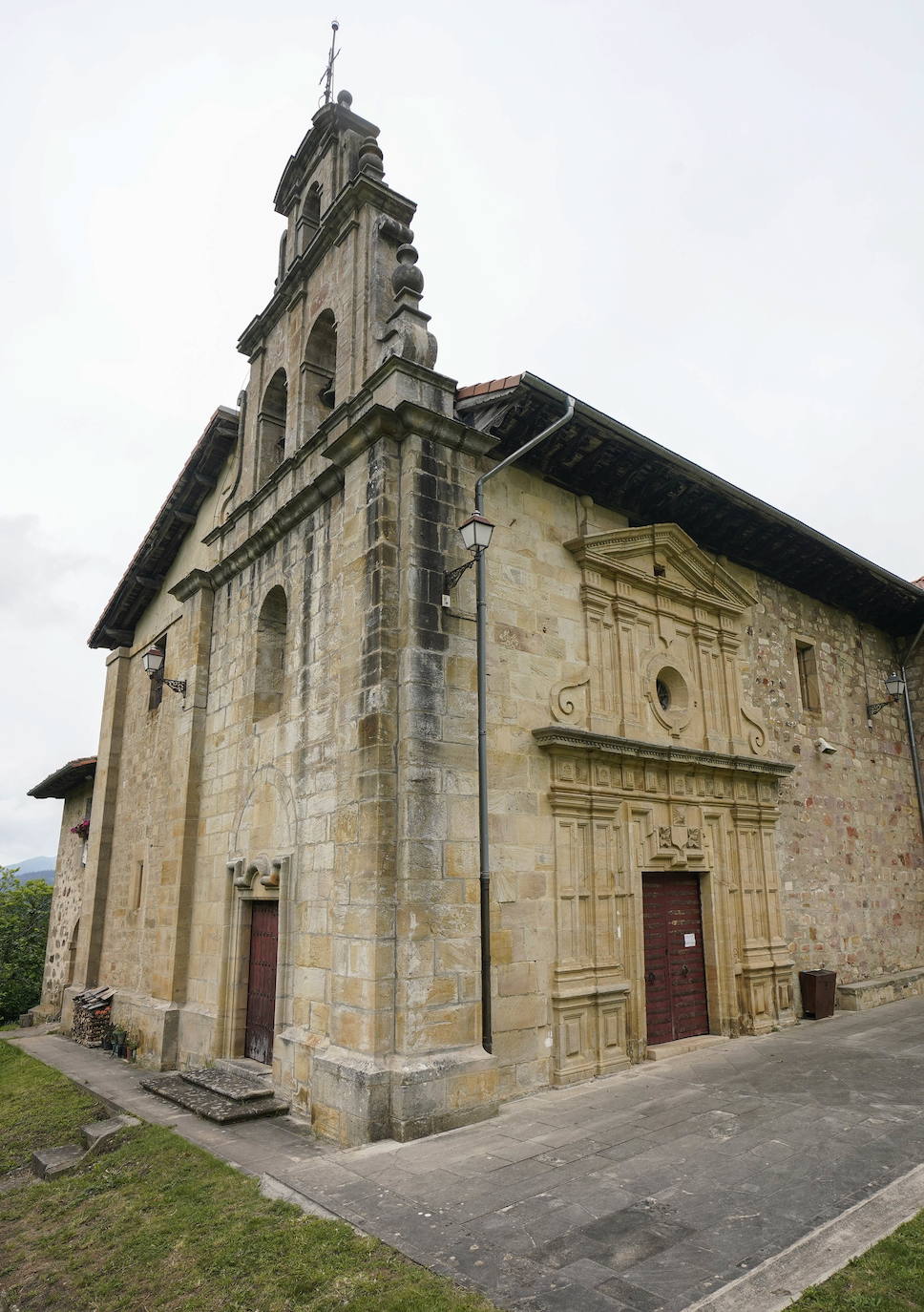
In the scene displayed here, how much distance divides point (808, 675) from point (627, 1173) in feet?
31.5

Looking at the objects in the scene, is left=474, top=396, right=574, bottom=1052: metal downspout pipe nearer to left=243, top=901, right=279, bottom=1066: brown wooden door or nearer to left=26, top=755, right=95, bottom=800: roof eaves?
left=243, top=901, right=279, bottom=1066: brown wooden door

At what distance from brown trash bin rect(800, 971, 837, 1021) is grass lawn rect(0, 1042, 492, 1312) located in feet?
27.0

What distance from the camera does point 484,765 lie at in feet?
24.8

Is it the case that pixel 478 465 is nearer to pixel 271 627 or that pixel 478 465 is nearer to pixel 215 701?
pixel 271 627

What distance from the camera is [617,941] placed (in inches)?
342

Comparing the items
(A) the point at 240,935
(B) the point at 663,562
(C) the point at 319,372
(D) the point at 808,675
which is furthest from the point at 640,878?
(C) the point at 319,372

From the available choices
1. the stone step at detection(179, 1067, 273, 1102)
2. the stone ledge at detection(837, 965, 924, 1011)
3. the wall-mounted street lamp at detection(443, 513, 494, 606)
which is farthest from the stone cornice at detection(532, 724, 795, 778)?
the stone step at detection(179, 1067, 273, 1102)

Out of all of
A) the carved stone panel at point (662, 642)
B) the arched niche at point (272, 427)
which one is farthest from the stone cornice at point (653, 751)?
the arched niche at point (272, 427)

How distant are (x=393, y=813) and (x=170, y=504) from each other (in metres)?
9.28

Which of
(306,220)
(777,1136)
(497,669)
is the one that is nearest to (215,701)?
(497,669)

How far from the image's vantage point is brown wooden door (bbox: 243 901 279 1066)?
29.4 feet

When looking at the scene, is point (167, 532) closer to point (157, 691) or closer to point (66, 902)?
point (157, 691)

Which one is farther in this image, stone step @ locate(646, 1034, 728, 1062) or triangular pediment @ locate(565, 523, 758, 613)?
triangular pediment @ locate(565, 523, 758, 613)

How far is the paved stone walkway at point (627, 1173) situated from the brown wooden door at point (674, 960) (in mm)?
792
